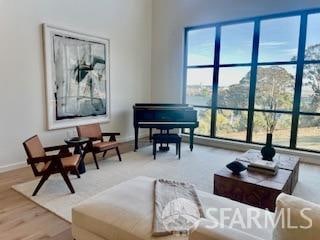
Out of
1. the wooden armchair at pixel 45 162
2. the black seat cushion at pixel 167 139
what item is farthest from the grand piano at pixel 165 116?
the wooden armchair at pixel 45 162

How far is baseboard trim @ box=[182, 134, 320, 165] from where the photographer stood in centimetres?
466

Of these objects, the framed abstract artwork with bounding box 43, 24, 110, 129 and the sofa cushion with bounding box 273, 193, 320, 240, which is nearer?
the sofa cushion with bounding box 273, 193, 320, 240

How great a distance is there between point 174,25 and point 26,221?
5.30 m

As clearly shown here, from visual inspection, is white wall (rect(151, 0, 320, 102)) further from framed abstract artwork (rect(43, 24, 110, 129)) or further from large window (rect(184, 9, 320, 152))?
framed abstract artwork (rect(43, 24, 110, 129))

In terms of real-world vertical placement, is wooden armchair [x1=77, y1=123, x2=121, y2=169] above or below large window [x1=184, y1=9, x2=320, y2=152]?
below

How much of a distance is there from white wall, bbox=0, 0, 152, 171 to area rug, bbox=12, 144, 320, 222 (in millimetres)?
978

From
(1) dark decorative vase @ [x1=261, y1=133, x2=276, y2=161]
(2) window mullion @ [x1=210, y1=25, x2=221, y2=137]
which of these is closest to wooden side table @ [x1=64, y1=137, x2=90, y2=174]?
(1) dark decorative vase @ [x1=261, y1=133, x2=276, y2=161]

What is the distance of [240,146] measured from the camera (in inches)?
214

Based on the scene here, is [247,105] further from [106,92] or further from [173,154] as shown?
[106,92]

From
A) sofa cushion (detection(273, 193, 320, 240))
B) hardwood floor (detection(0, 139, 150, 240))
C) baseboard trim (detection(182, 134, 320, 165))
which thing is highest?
sofa cushion (detection(273, 193, 320, 240))

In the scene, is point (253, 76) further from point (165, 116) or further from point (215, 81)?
point (165, 116)

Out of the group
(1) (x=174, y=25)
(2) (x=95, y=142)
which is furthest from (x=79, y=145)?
(1) (x=174, y=25)

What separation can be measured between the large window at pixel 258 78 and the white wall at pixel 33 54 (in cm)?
181

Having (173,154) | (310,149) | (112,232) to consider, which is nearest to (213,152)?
(173,154)
